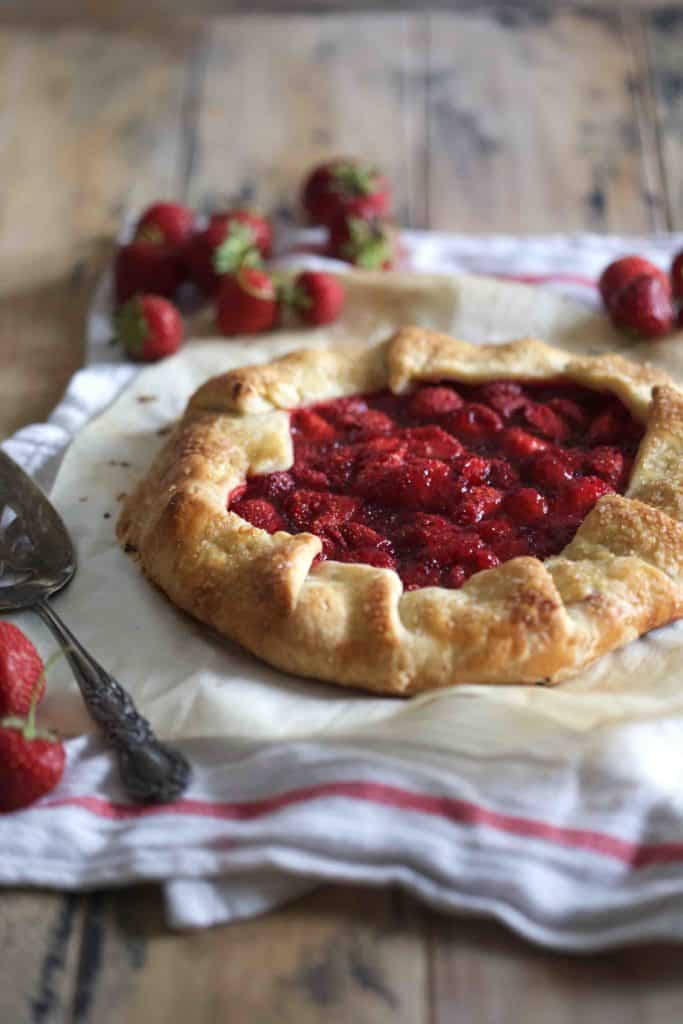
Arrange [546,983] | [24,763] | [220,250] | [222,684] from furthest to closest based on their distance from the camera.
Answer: [220,250]
[222,684]
[24,763]
[546,983]

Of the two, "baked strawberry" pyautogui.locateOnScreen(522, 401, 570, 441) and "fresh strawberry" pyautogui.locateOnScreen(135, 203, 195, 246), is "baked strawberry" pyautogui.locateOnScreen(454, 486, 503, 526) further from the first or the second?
"fresh strawberry" pyautogui.locateOnScreen(135, 203, 195, 246)

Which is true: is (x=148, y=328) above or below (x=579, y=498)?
above

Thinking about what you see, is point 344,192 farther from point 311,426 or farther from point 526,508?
point 526,508

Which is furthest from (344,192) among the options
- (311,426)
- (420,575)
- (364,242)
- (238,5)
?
(238,5)

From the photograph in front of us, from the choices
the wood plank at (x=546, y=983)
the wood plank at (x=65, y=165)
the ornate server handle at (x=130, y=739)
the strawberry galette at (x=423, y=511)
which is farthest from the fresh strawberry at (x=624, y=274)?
the wood plank at (x=546, y=983)

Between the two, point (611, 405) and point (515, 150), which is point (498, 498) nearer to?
point (611, 405)

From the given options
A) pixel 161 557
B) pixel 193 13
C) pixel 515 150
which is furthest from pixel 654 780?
pixel 193 13

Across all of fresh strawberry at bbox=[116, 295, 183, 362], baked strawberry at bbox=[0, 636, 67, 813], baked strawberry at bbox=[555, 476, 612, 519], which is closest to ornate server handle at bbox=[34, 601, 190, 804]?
baked strawberry at bbox=[0, 636, 67, 813]
